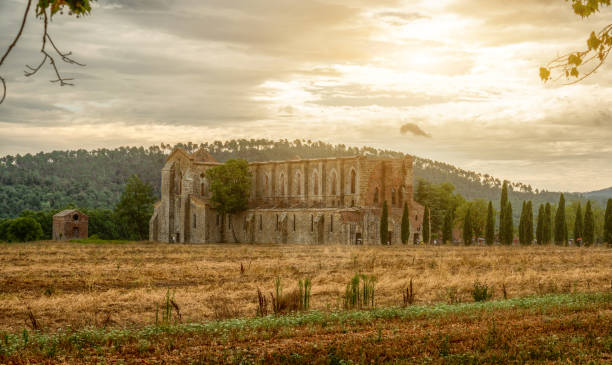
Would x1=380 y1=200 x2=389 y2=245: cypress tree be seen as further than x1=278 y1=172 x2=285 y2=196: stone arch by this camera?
No

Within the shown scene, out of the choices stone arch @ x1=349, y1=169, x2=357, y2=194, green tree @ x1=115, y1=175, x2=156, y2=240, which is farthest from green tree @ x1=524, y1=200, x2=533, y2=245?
green tree @ x1=115, y1=175, x2=156, y2=240

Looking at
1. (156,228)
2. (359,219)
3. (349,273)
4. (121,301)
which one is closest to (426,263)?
(349,273)

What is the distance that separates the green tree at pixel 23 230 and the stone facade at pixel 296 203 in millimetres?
14919

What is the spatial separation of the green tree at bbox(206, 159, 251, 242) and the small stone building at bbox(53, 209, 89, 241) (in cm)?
1758

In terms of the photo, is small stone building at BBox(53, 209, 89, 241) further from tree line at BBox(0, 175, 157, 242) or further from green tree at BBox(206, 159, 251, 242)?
green tree at BBox(206, 159, 251, 242)

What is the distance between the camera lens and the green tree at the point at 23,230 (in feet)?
259

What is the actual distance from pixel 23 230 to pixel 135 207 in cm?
1512

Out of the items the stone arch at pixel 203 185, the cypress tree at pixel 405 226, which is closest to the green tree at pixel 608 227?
the cypress tree at pixel 405 226

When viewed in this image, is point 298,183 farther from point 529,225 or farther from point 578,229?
point 578,229

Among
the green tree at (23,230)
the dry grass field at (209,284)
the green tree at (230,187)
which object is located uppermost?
the green tree at (230,187)

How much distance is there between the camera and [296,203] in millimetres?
83062

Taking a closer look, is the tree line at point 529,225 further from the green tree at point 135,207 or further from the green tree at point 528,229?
the green tree at point 135,207

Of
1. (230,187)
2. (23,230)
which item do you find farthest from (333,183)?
(23,230)

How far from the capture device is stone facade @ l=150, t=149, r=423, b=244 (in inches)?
2901
